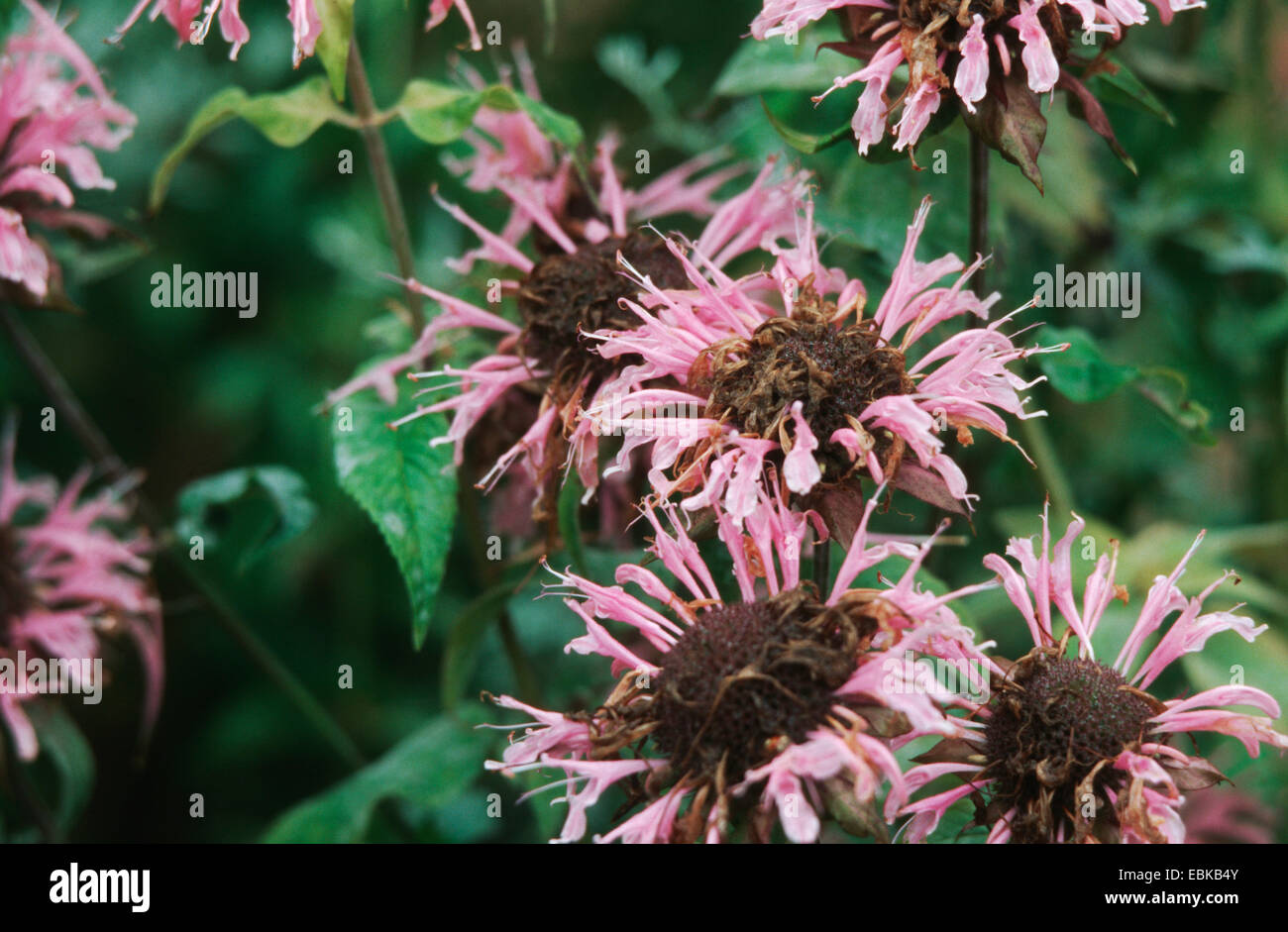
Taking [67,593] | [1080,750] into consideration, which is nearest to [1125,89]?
[1080,750]

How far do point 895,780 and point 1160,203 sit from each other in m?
0.78

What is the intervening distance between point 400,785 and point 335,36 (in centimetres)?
48

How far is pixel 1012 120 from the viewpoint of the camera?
60 centimetres

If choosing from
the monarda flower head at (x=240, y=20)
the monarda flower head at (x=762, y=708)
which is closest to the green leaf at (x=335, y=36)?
the monarda flower head at (x=240, y=20)

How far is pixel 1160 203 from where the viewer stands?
109cm

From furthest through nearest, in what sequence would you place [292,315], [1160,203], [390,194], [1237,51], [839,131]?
[292,315] → [1237,51] → [1160,203] → [390,194] → [839,131]

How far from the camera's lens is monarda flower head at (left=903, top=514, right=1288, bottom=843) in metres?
0.54

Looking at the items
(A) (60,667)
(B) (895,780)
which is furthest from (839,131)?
(A) (60,667)

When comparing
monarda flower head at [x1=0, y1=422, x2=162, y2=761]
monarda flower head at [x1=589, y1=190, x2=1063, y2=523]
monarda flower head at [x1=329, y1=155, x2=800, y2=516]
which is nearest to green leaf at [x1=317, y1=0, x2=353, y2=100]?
monarda flower head at [x1=329, y1=155, x2=800, y2=516]

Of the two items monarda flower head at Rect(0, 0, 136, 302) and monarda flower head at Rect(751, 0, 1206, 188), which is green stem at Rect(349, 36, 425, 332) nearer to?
monarda flower head at Rect(0, 0, 136, 302)

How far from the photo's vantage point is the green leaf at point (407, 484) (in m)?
0.68

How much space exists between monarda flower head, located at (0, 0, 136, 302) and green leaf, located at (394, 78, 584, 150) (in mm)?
207

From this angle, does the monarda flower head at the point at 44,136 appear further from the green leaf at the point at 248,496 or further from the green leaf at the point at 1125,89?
the green leaf at the point at 1125,89

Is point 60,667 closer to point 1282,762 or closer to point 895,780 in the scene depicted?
point 895,780
